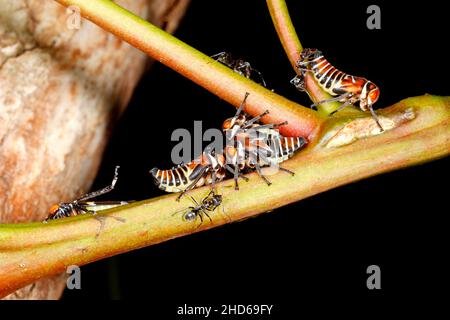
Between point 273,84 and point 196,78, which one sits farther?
point 273,84

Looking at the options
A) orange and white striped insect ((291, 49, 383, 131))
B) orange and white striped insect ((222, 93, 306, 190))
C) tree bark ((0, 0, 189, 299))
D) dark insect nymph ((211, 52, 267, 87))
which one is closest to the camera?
orange and white striped insect ((222, 93, 306, 190))

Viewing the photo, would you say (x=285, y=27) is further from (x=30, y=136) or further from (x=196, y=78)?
(x=30, y=136)

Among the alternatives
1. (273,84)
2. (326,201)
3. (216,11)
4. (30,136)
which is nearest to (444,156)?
(30,136)

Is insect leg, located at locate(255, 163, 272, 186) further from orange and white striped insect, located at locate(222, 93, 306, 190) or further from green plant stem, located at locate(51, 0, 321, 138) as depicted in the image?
green plant stem, located at locate(51, 0, 321, 138)

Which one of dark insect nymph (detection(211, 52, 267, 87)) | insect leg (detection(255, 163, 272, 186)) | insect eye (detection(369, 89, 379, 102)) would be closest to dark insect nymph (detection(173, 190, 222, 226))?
insect leg (detection(255, 163, 272, 186))

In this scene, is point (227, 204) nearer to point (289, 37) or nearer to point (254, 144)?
point (254, 144)

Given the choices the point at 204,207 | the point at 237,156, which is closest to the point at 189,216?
the point at 204,207
